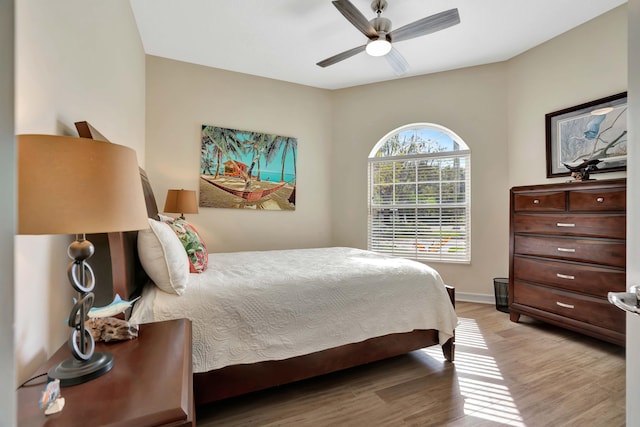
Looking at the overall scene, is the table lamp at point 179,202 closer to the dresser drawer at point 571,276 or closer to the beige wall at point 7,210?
the beige wall at point 7,210

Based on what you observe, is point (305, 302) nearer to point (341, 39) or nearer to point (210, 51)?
point (341, 39)

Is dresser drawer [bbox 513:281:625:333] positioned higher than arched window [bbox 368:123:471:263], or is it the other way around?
arched window [bbox 368:123:471:263]

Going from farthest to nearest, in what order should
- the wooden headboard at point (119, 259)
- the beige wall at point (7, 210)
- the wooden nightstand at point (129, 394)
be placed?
the wooden headboard at point (119, 259)
the wooden nightstand at point (129, 394)
the beige wall at point (7, 210)

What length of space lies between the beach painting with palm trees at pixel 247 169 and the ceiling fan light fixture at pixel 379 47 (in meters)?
1.77

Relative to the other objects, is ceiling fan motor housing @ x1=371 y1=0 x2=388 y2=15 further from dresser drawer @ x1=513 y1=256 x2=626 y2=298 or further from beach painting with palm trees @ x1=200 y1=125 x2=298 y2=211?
dresser drawer @ x1=513 y1=256 x2=626 y2=298

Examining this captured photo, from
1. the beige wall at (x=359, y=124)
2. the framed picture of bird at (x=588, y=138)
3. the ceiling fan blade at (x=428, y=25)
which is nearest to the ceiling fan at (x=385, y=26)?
the ceiling fan blade at (x=428, y=25)

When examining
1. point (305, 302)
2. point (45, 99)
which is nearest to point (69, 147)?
point (45, 99)

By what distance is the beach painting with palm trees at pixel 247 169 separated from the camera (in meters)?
3.57

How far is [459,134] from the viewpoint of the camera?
3711mm

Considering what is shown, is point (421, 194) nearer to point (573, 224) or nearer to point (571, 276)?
point (573, 224)

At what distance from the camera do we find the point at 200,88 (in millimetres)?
3555

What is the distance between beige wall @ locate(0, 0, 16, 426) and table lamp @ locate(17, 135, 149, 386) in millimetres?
478

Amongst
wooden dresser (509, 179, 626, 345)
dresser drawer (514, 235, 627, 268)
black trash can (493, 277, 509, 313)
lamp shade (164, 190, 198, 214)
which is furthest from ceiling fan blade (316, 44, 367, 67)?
black trash can (493, 277, 509, 313)

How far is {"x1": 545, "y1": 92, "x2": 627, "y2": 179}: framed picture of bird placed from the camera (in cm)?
254
